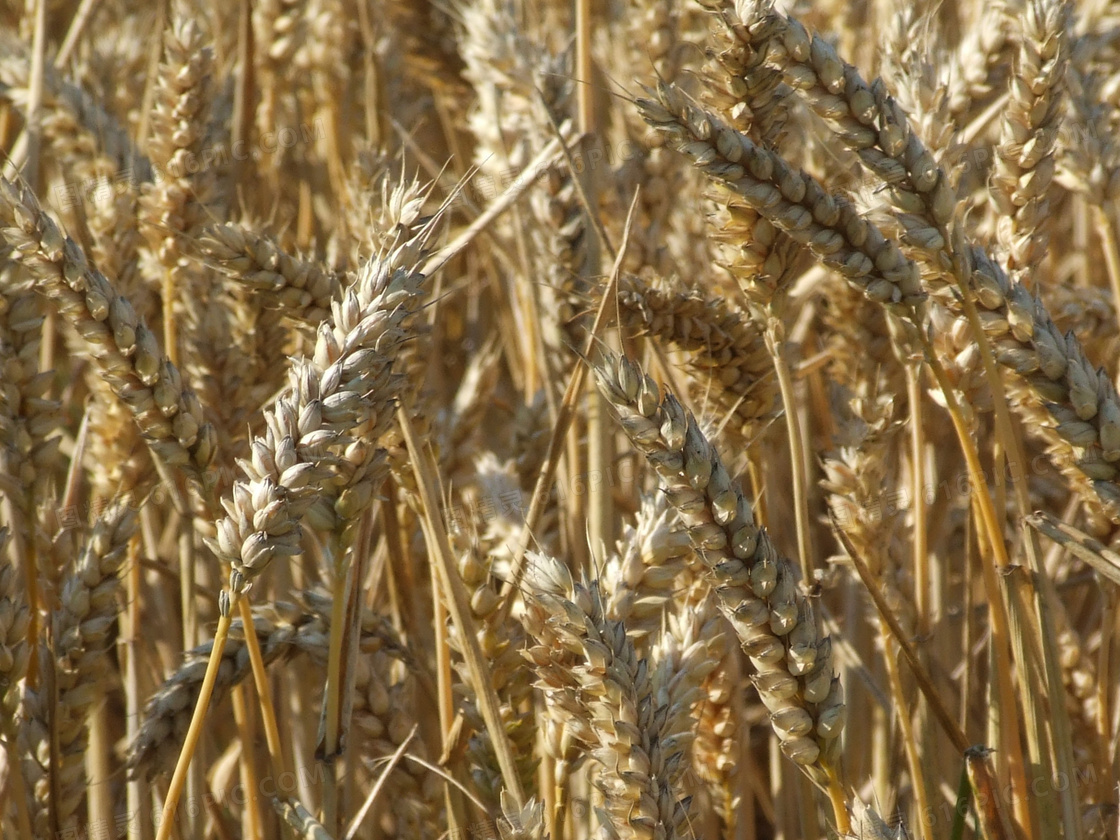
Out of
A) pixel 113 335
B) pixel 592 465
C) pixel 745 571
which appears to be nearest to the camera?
pixel 745 571

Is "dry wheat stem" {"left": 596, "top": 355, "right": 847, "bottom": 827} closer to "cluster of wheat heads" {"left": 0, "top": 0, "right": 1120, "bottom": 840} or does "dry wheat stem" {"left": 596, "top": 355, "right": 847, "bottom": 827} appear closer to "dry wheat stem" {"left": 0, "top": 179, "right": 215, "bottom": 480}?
"cluster of wheat heads" {"left": 0, "top": 0, "right": 1120, "bottom": 840}

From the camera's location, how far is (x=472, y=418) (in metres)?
1.56

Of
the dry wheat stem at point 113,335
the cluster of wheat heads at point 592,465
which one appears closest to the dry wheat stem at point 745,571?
the cluster of wheat heads at point 592,465

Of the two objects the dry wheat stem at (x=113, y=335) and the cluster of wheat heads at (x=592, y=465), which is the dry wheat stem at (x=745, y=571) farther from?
the dry wheat stem at (x=113, y=335)

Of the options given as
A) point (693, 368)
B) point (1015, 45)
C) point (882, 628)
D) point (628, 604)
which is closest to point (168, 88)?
point (693, 368)

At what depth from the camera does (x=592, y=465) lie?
1.24 metres

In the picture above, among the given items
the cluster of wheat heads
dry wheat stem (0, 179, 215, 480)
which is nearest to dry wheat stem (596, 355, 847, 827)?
the cluster of wheat heads

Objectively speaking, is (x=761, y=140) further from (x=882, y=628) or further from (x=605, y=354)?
(x=882, y=628)

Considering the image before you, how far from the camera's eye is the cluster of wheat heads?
32.3 inches

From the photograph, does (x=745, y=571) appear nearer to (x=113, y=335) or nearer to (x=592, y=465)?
(x=592, y=465)

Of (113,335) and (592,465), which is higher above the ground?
(113,335)

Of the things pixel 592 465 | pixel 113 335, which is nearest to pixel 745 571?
pixel 592 465

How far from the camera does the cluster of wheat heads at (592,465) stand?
2.69ft

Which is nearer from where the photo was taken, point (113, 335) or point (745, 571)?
point (745, 571)
